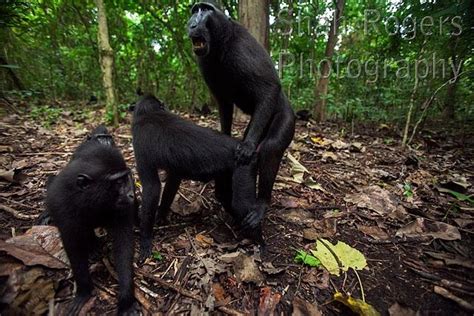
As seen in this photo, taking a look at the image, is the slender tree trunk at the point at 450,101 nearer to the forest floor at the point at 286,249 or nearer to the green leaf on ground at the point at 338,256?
the forest floor at the point at 286,249

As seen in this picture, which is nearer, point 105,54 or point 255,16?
point 255,16

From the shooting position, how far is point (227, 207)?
329 centimetres

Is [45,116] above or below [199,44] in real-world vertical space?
below

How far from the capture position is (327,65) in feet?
27.5

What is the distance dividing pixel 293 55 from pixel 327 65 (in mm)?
2303

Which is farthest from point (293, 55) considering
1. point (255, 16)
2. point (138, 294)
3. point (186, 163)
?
point (138, 294)

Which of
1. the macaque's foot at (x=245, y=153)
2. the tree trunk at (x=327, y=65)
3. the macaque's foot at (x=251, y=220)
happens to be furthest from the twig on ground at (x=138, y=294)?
the tree trunk at (x=327, y=65)

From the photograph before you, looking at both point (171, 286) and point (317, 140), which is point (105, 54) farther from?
point (171, 286)

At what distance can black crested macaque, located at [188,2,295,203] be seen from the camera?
9.96ft

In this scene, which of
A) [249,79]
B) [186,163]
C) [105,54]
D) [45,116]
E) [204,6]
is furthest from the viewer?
[45,116]

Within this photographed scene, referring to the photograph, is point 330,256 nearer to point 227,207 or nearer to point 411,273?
point 411,273

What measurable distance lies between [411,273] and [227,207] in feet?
6.28

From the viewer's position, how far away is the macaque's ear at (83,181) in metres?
2.26

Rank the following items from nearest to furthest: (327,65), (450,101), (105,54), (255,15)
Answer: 1. (255,15)
2. (105,54)
3. (327,65)
4. (450,101)
